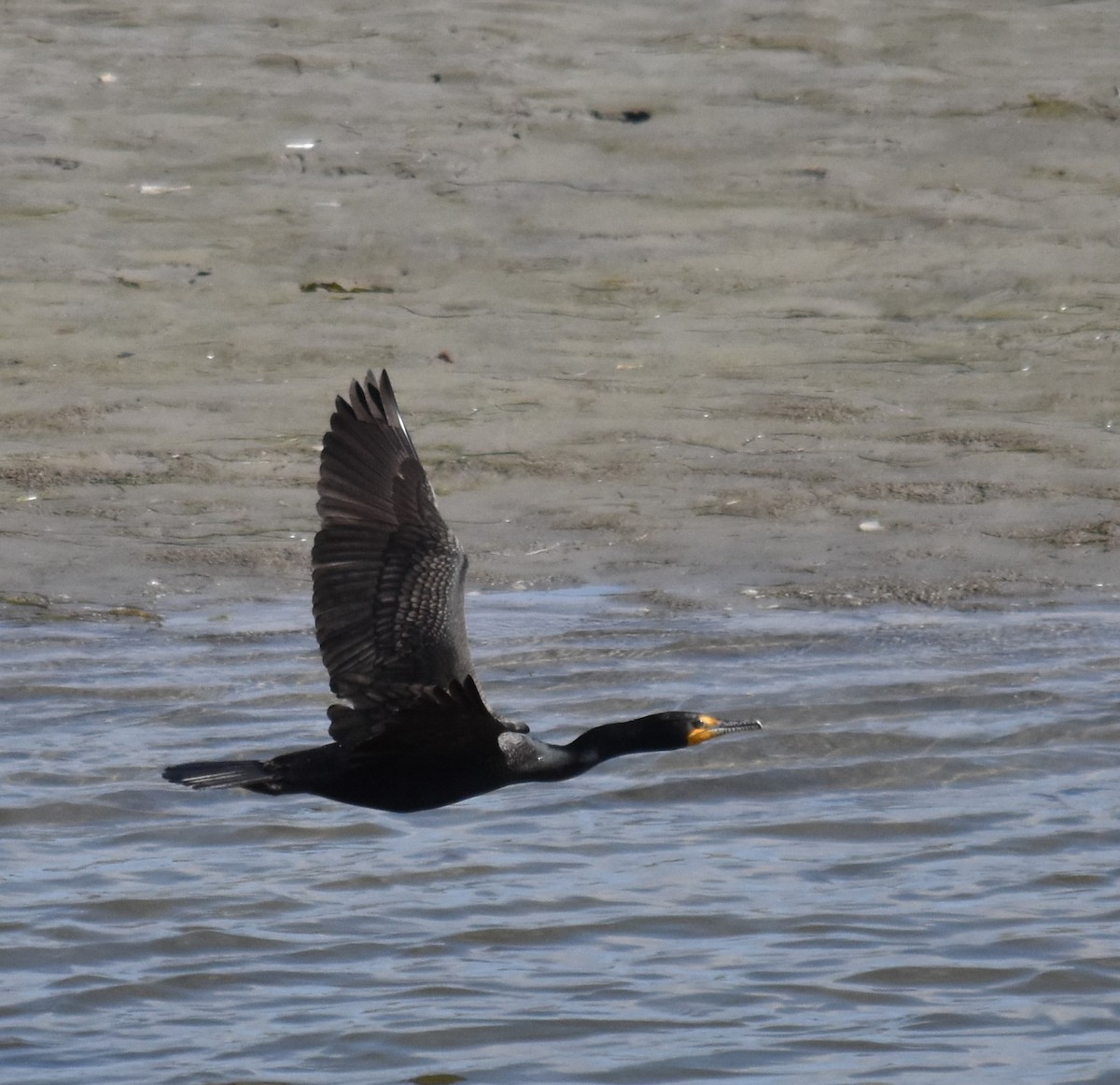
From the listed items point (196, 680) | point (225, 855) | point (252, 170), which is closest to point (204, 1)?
point (252, 170)

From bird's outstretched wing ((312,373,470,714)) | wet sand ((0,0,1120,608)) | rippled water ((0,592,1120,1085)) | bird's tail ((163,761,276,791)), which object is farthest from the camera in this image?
wet sand ((0,0,1120,608))

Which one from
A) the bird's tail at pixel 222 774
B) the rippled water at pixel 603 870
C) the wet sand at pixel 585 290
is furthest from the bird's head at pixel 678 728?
the wet sand at pixel 585 290

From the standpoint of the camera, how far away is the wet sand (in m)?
9.53

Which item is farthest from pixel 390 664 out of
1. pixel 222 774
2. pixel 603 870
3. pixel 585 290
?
pixel 585 290

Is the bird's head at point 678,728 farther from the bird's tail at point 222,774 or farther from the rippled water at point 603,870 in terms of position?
the bird's tail at point 222,774

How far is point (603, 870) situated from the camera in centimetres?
680

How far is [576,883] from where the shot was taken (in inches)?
264

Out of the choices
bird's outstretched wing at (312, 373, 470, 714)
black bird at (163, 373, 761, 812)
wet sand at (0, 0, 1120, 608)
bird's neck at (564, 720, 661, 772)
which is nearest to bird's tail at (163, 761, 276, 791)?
black bird at (163, 373, 761, 812)

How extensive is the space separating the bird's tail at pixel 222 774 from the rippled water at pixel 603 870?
0.66 metres

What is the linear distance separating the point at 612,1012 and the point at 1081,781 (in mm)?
2144

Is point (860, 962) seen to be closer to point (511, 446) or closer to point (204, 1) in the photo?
point (511, 446)

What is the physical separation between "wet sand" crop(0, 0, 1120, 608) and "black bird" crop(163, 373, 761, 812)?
9.48 ft

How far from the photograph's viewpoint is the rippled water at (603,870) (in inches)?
229

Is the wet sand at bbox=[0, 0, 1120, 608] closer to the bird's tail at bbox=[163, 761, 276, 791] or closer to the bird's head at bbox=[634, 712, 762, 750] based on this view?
the bird's head at bbox=[634, 712, 762, 750]
